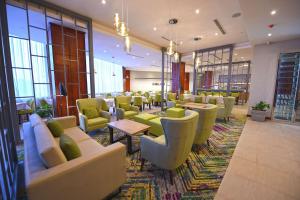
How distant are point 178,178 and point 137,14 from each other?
13.9ft

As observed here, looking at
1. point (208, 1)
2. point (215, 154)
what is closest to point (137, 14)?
point (208, 1)

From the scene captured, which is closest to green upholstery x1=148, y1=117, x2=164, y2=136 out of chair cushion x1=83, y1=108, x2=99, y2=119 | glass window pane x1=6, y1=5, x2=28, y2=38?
chair cushion x1=83, y1=108, x2=99, y2=119

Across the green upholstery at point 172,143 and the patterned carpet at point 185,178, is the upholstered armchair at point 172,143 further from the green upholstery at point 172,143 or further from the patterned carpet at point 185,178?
the patterned carpet at point 185,178

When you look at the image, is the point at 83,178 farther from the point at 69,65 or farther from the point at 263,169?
the point at 69,65

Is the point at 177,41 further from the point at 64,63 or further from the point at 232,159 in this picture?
the point at 232,159

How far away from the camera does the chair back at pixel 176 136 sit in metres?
1.83

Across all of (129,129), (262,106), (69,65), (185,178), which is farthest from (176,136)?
(262,106)

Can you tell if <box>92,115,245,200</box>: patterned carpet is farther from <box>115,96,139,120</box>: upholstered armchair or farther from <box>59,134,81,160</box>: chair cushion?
<box>115,96,139,120</box>: upholstered armchair

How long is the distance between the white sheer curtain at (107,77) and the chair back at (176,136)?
897 cm

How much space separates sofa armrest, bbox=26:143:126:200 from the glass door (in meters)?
6.90

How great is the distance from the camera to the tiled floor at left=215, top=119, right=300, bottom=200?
188cm

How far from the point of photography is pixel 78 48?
4496 mm

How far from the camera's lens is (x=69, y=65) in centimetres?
432

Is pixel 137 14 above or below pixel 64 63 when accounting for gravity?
above
